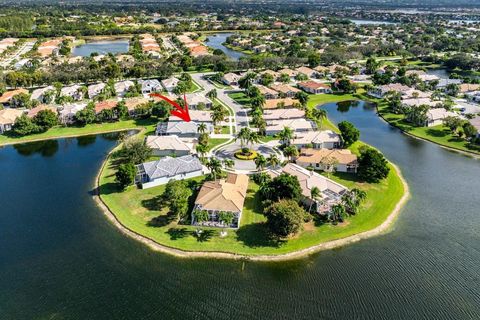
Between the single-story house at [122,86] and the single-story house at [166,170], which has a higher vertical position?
the single-story house at [122,86]

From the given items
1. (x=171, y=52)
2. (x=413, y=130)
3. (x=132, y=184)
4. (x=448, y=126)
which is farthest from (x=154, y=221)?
(x=171, y=52)

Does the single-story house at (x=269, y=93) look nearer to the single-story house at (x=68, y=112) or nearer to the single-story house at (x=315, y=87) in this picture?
the single-story house at (x=315, y=87)

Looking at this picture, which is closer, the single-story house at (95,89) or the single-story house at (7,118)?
the single-story house at (7,118)

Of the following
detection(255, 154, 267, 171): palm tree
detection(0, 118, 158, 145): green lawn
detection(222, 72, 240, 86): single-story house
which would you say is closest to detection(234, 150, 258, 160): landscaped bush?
detection(255, 154, 267, 171): palm tree

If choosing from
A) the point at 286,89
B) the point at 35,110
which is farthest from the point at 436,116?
the point at 35,110

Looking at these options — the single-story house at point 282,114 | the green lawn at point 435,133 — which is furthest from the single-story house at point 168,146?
the green lawn at point 435,133

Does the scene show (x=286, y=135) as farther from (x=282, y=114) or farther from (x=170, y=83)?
(x=170, y=83)

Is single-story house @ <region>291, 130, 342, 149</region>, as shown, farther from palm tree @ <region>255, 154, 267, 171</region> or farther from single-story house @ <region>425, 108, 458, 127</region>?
single-story house @ <region>425, 108, 458, 127</region>
